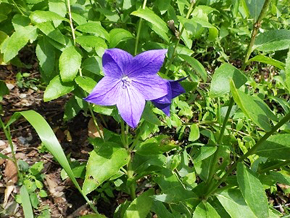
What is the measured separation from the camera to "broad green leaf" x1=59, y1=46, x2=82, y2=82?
1.59m

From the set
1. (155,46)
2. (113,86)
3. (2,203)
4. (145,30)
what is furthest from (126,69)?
(2,203)

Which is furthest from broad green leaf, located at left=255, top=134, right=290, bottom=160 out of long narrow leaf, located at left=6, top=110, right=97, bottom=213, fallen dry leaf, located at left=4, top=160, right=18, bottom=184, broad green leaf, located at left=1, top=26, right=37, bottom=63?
fallen dry leaf, located at left=4, top=160, right=18, bottom=184

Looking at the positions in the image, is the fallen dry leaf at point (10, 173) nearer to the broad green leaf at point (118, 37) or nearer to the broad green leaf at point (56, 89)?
the broad green leaf at point (56, 89)

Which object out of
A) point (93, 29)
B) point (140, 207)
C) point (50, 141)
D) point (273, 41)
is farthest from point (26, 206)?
point (273, 41)

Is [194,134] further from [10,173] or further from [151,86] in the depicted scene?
[10,173]

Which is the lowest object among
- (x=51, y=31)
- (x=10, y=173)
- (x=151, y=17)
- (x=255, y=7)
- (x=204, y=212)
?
(x=10, y=173)

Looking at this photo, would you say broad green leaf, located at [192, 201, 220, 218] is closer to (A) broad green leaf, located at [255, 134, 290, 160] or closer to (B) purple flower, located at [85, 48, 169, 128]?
(A) broad green leaf, located at [255, 134, 290, 160]

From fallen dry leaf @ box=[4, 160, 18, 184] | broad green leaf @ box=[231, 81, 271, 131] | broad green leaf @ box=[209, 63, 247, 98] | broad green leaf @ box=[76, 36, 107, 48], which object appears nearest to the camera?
broad green leaf @ box=[231, 81, 271, 131]

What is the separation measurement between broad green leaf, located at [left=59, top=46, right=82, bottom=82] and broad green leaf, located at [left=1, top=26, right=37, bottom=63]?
0.65 feet

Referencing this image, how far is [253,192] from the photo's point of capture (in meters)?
1.28

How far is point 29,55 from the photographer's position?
2.99 metres

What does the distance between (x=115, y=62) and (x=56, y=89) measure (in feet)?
1.49

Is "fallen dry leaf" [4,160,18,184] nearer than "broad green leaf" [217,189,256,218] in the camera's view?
No

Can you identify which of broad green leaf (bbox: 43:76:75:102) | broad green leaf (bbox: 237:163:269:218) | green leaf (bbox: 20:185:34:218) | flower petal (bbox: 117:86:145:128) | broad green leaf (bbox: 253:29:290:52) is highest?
broad green leaf (bbox: 253:29:290:52)
